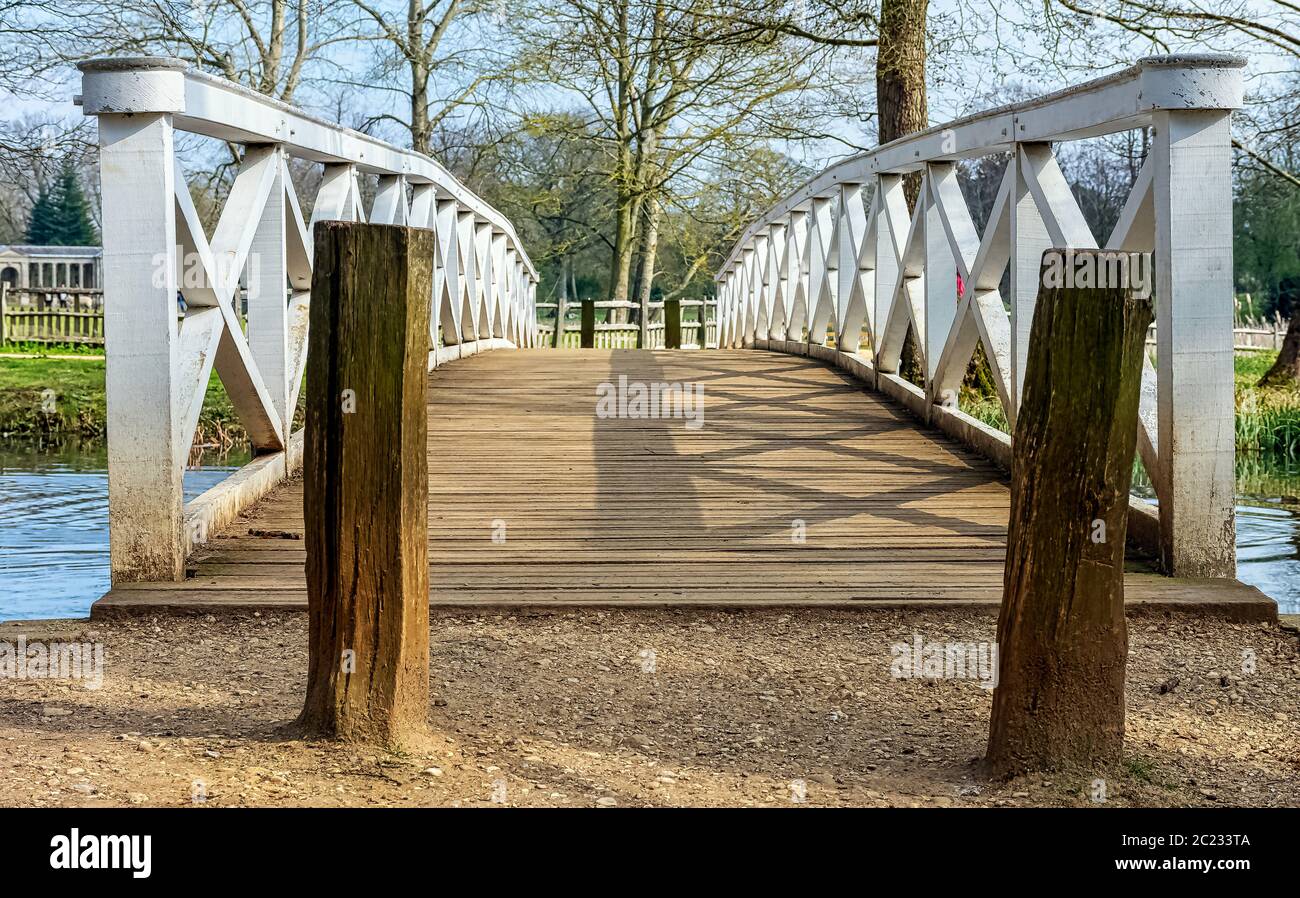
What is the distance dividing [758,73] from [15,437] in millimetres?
9985

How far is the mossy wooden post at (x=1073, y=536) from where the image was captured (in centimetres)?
280

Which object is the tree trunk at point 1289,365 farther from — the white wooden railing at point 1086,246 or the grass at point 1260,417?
the white wooden railing at point 1086,246

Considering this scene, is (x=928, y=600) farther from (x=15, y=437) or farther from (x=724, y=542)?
(x=15, y=437)

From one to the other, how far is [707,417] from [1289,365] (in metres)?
10.8

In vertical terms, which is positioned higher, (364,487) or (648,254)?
(648,254)

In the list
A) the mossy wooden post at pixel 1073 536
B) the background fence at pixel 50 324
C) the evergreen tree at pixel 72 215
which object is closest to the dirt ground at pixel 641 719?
the mossy wooden post at pixel 1073 536

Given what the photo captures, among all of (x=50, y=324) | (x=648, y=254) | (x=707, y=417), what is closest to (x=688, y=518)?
(x=707, y=417)

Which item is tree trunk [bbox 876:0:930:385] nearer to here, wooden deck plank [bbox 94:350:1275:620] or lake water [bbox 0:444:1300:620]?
lake water [bbox 0:444:1300:620]

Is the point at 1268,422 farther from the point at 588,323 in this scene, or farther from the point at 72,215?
the point at 72,215

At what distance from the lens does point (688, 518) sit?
207 inches

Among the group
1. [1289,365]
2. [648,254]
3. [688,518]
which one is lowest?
[688,518]

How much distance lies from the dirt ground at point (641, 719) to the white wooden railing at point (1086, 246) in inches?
23.8

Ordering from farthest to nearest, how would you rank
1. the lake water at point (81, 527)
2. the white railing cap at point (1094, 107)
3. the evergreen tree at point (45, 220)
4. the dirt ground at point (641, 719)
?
the evergreen tree at point (45, 220)
the lake water at point (81, 527)
the white railing cap at point (1094, 107)
the dirt ground at point (641, 719)
